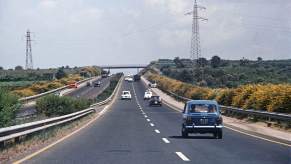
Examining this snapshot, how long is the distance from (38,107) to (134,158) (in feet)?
97.6

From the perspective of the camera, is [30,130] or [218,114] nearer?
[30,130]

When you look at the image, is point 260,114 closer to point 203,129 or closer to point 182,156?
point 203,129

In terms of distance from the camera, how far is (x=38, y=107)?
44531 millimetres

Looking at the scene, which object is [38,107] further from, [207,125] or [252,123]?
[207,125]

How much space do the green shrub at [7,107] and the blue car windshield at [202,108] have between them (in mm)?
7249

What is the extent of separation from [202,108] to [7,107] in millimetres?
8027

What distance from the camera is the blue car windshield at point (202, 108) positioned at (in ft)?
81.2

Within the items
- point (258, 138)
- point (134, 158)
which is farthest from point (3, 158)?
point (258, 138)

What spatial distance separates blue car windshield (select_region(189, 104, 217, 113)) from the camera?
24.8 meters

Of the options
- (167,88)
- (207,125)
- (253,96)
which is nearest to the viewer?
(207,125)

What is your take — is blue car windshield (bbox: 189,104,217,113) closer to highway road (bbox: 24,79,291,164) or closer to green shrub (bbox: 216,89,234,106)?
highway road (bbox: 24,79,291,164)

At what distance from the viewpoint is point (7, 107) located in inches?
902

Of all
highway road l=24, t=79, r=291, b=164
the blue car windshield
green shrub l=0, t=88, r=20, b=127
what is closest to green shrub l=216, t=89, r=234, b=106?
the blue car windshield

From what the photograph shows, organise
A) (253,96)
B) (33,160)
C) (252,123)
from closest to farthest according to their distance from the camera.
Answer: (33,160) < (252,123) < (253,96)
